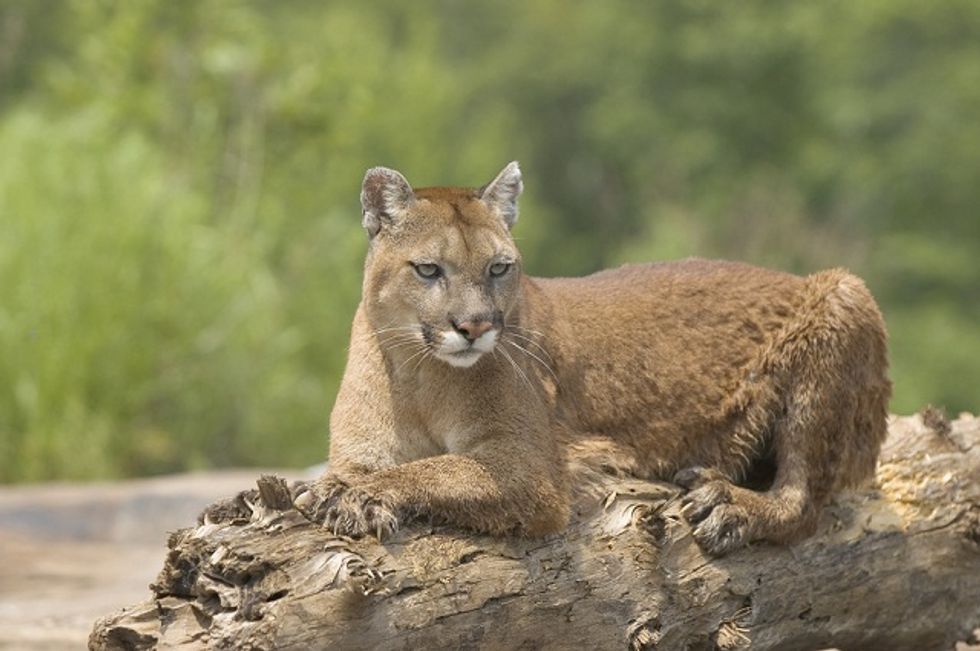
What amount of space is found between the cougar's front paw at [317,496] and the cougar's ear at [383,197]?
1.38 metres

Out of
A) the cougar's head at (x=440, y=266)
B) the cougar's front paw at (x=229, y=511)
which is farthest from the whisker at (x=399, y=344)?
the cougar's front paw at (x=229, y=511)

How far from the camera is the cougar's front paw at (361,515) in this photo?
7.42 m

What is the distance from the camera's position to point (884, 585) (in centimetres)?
912

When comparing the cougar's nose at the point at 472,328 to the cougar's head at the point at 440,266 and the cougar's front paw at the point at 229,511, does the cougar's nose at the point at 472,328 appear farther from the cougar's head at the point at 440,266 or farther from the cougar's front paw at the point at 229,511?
the cougar's front paw at the point at 229,511

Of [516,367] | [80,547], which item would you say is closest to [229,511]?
[516,367]

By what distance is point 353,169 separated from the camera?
45125 mm

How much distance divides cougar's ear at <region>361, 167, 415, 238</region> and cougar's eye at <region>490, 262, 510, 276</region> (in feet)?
1.69

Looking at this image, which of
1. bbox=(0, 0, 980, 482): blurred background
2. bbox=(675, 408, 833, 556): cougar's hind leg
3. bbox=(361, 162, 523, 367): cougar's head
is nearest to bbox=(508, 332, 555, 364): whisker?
bbox=(361, 162, 523, 367): cougar's head

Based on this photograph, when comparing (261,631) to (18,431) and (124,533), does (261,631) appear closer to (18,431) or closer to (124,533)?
(124,533)

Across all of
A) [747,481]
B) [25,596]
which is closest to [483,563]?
[747,481]

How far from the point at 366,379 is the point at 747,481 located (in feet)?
7.22

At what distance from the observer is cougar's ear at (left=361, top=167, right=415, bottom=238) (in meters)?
8.35

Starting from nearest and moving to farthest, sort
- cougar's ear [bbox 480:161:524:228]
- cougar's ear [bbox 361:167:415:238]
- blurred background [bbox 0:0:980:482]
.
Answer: cougar's ear [bbox 361:167:415:238] → cougar's ear [bbox 480:161:524:228] → blurred background [bbox 0:0:980:482]

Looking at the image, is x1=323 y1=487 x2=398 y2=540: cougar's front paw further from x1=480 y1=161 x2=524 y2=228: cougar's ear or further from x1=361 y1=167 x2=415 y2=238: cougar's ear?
x1=480 y1=161 x2=524 y2=228: cougar's ear
